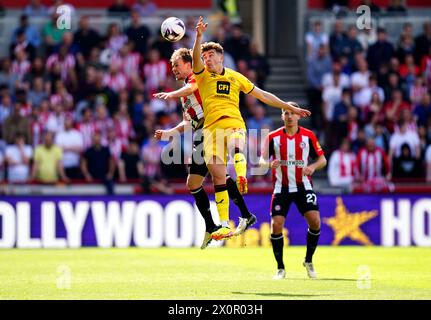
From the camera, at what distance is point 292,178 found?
52.2ft

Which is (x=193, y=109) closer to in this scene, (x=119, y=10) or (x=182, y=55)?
(x=182, y=55)

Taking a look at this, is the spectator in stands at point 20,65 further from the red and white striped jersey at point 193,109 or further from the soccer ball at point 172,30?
the soccer ball at point 172,30

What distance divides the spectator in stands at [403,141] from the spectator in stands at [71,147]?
6.49 m

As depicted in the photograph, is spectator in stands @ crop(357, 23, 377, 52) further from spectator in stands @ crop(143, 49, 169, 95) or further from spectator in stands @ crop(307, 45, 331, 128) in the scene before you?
spectator in stands @ crop(143, 49, 169, 95)

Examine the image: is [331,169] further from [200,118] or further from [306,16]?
[200,118]

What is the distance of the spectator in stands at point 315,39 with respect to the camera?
26.2 metres

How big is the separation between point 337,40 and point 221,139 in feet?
40.3

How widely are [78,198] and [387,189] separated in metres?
6.21

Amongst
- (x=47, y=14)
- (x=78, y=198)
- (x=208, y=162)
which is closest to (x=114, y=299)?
(x=208, y=162)

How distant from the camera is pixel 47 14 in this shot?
26734 millimetres

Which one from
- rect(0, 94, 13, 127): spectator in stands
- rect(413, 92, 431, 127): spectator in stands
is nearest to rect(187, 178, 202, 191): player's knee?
rect(0, 94, 13, 127): spectator in stands

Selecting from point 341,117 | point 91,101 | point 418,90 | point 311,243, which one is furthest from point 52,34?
point 311,243

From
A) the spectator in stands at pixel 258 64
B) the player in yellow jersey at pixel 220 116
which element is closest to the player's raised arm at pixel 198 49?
the player in yellow jersey at pixel 220 116
